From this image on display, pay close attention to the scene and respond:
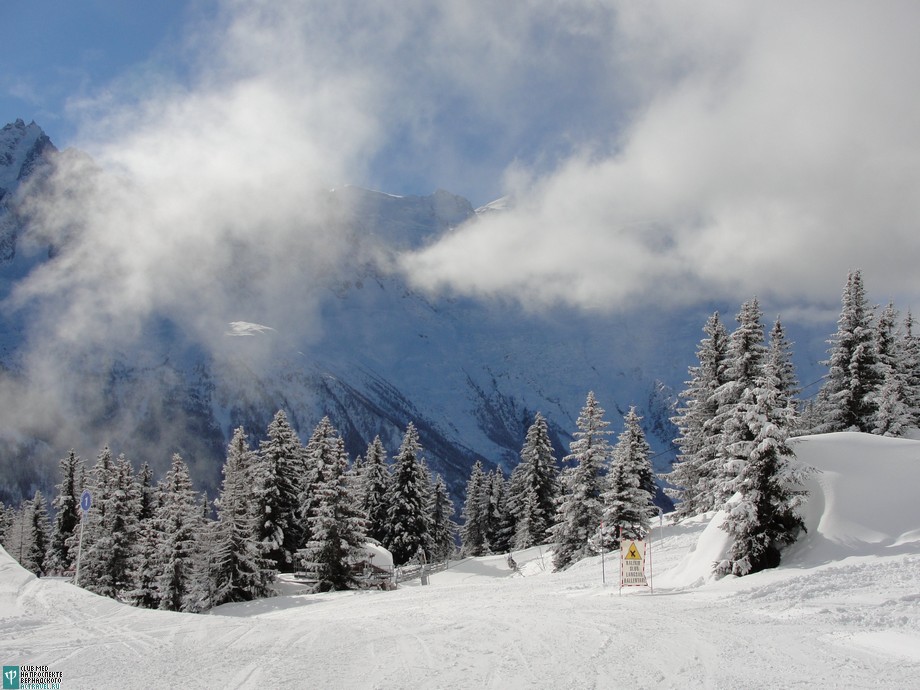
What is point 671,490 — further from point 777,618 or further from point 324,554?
point 777,618

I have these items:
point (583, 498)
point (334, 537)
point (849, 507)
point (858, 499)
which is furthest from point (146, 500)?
point (858, 499)

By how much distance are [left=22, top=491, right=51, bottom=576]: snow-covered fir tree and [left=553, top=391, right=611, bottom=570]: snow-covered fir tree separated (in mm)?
54204

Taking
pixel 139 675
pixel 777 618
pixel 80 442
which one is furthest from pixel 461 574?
pixel 80 442

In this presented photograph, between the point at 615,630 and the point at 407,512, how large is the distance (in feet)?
135

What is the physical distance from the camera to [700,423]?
38.6m

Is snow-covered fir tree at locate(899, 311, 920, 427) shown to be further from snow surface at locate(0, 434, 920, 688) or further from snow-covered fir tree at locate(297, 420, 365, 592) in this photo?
snow-covered fir tree at locate(297, 420, 365, 592)

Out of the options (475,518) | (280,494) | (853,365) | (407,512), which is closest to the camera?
(853,365)

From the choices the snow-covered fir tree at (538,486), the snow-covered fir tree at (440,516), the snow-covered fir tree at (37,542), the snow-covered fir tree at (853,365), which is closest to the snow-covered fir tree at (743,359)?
the snow-covered fir tree at (853,365)

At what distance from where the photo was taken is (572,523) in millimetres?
36375

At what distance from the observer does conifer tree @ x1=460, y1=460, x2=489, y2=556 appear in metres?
66.9

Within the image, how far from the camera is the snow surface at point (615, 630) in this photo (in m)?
9.77

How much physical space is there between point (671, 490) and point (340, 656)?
1249 inches

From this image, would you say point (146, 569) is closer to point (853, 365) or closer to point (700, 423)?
point (700, 423)

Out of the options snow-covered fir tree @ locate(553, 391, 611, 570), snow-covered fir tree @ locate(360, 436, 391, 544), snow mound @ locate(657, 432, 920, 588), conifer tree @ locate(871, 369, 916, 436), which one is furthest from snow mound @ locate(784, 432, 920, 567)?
snow-covered fir tree @ locate(360, 436, 391, 544)
